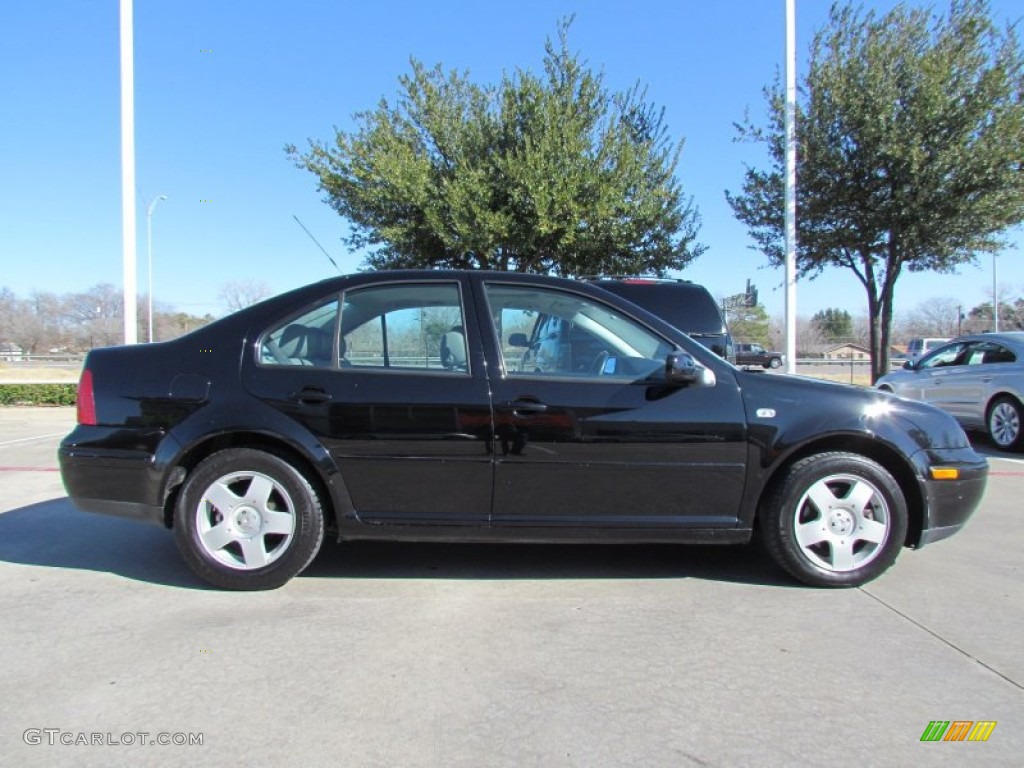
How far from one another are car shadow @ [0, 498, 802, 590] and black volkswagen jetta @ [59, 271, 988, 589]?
41 centimetres

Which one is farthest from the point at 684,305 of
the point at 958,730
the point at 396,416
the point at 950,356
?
the point at 950,356

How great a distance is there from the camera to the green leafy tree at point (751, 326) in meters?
66.8

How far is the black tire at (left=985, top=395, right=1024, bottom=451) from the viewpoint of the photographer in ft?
27.3

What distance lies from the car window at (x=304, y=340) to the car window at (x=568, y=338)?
2.94 ft

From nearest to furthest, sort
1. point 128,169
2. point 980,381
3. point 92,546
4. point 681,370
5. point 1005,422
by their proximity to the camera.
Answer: point 681,370, point 92,546, point 1005,422, point 980,381, point 128,169

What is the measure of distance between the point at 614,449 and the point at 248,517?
1952mm

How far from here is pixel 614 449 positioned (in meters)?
3.51

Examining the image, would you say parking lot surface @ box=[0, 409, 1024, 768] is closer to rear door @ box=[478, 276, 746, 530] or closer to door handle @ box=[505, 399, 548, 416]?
rear door @ box=[478, 276, 746, 530]

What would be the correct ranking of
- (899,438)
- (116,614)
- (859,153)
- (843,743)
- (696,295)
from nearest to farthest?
1. (843,743)
2. (116,614)
3. (899,438)
4. (696,295)
5. (859,153)

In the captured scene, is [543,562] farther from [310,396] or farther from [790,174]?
[790,174]

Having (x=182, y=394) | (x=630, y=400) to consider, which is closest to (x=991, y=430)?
(x=630, y=400)

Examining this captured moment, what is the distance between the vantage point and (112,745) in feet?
7.54

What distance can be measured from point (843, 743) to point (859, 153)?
13.5 metres

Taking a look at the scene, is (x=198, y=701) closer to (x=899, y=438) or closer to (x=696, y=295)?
(x=899, y=438)
